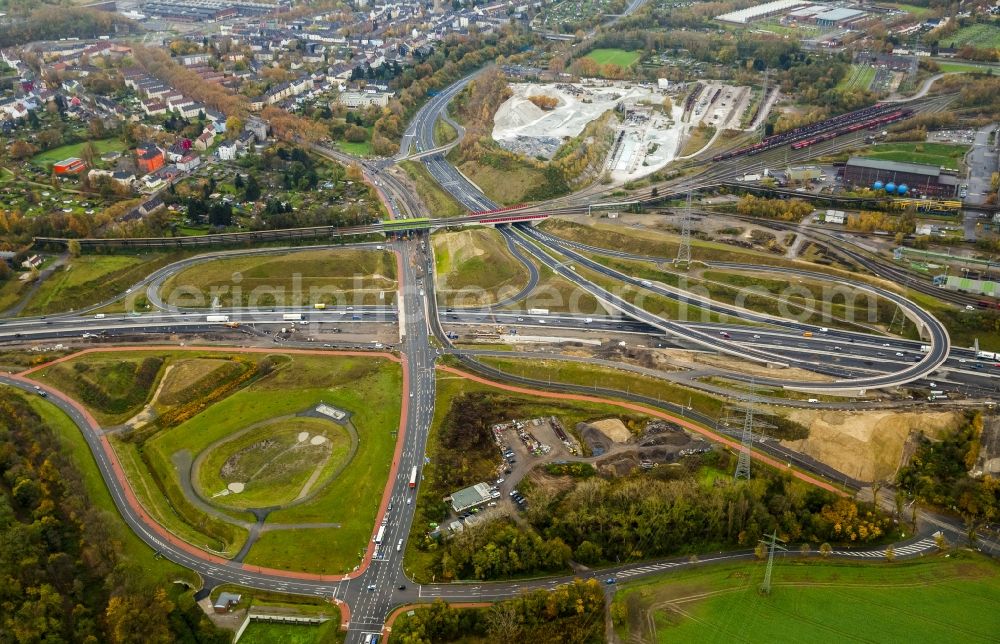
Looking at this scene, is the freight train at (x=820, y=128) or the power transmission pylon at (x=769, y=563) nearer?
the power transmission pylon at (x=769, y=563)

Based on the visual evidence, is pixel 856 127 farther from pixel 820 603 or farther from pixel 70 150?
pixel 70 150

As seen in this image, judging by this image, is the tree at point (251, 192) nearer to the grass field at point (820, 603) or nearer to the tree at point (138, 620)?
the tree at point (138, 620)

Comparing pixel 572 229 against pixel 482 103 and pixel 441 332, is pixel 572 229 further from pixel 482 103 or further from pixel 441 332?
pixel 482 103

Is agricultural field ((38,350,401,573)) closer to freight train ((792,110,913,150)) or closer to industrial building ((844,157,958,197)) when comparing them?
industrial building ((844,157,958,197))

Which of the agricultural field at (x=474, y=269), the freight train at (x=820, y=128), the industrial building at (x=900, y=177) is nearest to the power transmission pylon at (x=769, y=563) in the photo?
the agricultural field at (x=474, y=269)

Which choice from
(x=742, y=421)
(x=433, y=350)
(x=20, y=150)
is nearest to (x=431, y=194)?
(x=433, y=350)

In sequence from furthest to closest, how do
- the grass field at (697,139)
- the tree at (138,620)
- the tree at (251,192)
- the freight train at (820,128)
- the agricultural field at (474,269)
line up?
1. the grass field at (697,139)
2. the freight train at (820,128)
3. the tree at (251,192)
4. the agricultural field at (474,269)
5. the tree at (138,620)
